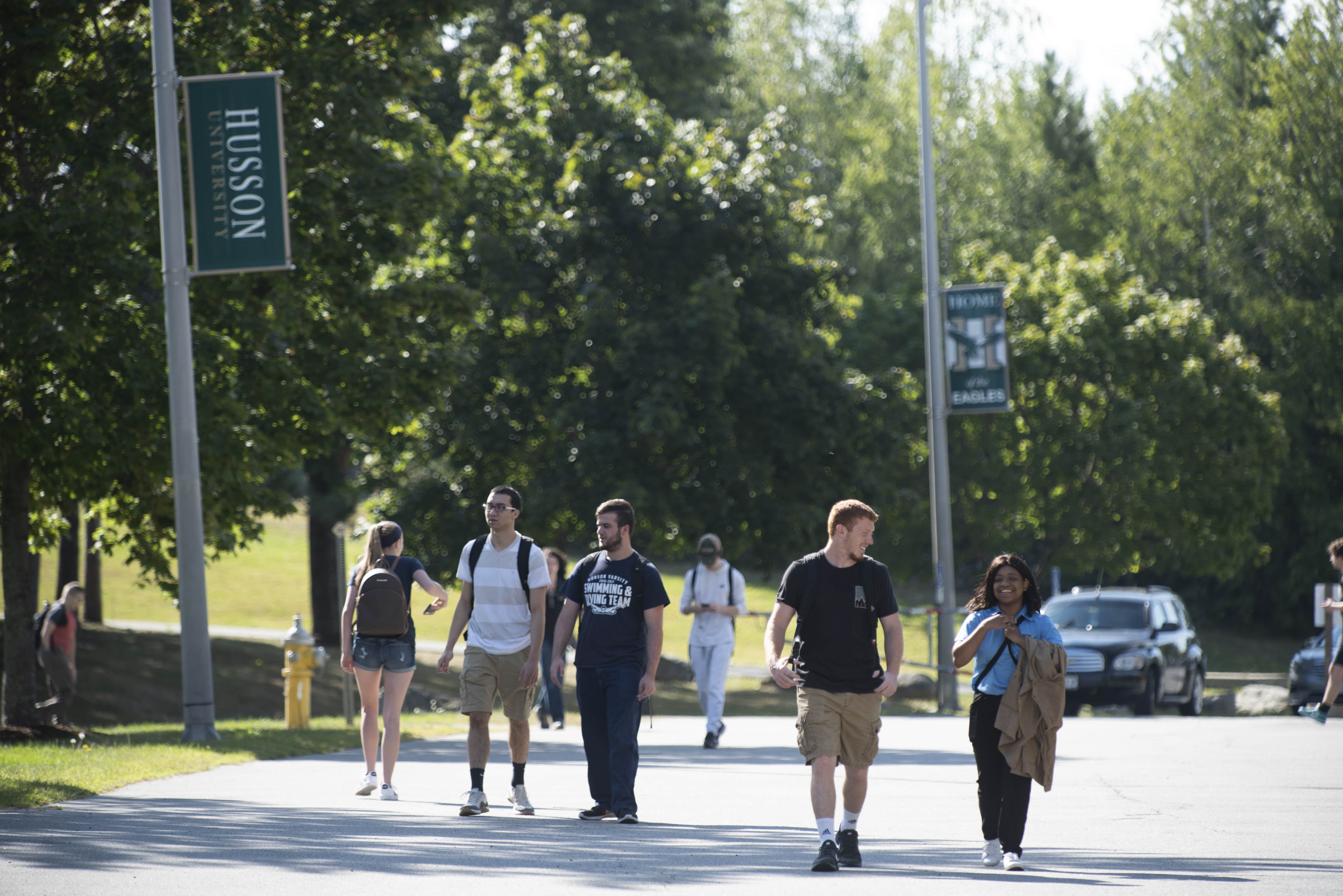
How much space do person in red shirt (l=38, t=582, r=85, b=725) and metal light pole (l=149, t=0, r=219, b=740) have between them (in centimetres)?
440

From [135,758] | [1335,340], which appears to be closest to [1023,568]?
[135,758]

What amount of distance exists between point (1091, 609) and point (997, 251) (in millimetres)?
24203

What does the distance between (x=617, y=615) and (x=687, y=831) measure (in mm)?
1318

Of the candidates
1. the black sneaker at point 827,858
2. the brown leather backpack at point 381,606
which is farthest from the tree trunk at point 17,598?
the black sneaker at point 827,858

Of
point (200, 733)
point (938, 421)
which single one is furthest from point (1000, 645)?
point (938, 421)

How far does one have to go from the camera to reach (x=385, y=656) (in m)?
10.7

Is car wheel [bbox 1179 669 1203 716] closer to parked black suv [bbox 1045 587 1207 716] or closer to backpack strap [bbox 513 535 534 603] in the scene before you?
parked black suv [bbox 1045 587 1207 716]

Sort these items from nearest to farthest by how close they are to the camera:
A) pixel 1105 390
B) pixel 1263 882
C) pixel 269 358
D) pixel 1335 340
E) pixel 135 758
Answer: pixel 1263 882 → pixel 135 758 → pixel 269 358 → pixel 1105 390 → pixel 1335 340

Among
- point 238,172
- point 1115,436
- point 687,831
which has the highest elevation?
point 238,172

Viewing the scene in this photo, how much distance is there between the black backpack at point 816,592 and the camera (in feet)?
25.8

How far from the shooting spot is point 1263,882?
24.0 feet

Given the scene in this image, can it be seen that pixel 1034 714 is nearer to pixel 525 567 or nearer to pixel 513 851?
pixel 513 851

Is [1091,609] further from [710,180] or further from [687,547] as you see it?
[710,180]

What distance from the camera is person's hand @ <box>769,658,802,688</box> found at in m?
7.72
